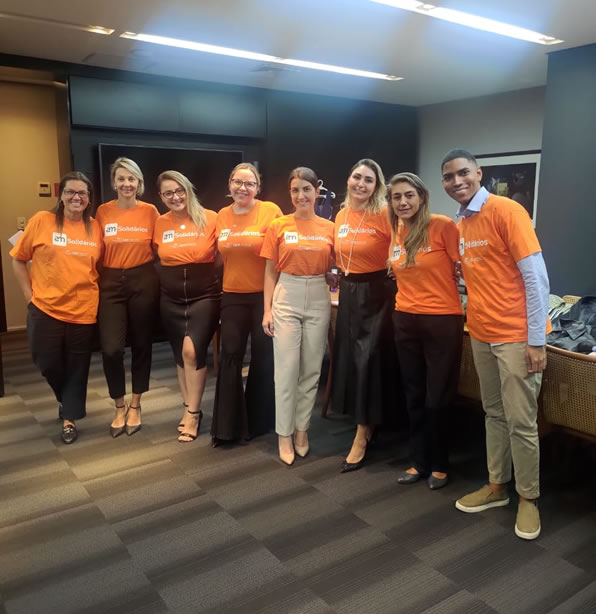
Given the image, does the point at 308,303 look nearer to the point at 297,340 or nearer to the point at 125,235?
the point at 297,340

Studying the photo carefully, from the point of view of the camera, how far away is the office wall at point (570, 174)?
441 cm

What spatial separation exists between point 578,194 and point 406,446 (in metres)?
2.72

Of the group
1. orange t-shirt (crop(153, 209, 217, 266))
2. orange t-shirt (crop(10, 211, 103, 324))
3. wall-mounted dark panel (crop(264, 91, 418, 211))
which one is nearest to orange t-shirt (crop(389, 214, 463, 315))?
orange t-shirt (crop(153, 209, 217, 266))

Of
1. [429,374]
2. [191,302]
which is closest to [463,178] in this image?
[429,374]

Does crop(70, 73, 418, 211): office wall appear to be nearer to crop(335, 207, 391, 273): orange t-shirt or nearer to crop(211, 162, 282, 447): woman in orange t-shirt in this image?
crop(211, 162, 282, 447): woman in orange t-shirt

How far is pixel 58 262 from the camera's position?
122 inches

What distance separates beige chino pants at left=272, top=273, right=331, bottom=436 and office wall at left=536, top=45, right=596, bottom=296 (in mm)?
2718

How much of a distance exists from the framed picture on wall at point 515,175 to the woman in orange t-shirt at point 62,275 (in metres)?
4.62

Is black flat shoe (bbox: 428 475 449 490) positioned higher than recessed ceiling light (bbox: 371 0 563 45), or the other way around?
recessed ceiling light (bbox: 371 0 563 45)

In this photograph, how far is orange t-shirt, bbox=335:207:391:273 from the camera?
2760 millimetres

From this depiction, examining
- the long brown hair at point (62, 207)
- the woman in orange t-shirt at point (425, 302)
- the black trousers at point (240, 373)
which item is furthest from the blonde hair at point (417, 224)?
the long brown hair at point (62, 207)

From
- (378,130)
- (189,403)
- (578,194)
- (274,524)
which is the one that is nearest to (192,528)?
(274,524)

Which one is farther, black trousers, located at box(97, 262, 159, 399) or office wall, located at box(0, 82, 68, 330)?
office wall, located at box(0, 82, 68, 330)

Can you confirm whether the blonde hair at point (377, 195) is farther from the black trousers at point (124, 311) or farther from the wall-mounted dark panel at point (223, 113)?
the wall-mounted dark panel at point (223, 113)
